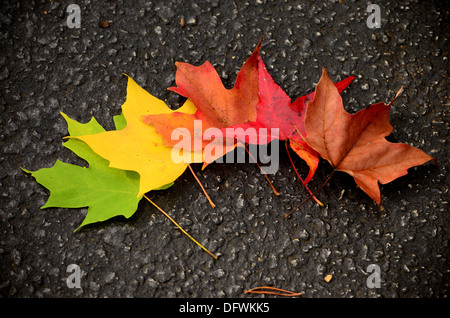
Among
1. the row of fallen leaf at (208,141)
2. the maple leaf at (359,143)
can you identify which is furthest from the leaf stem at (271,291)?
the maple leaf at (359,143)

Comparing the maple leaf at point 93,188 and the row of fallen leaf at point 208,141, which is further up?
the row of fallen leaf at point 208,141

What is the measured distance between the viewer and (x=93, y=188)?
1271mm

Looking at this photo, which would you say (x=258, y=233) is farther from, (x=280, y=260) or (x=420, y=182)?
(x=420, y=182)

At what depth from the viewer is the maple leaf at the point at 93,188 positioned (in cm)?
127

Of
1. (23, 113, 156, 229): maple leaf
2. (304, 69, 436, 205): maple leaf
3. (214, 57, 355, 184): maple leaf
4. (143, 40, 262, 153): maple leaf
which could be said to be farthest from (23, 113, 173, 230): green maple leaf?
(304, 69, 436, 205): maple leaf

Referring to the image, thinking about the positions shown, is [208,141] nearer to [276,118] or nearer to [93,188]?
[276,118]

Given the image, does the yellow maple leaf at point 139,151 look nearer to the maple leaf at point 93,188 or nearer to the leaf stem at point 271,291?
the maple leaf at point 93,188

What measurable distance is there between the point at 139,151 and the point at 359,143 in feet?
2.14

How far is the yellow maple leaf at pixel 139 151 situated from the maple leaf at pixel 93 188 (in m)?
0.06

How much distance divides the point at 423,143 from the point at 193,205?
2.66 ft

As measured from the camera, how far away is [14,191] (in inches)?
53.4

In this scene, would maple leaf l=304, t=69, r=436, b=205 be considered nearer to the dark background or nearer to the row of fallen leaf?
the row of fallen leaf

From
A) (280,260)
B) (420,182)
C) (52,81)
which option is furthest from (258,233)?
(52,81)

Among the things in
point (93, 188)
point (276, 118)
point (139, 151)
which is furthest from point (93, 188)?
point (276, 118)
